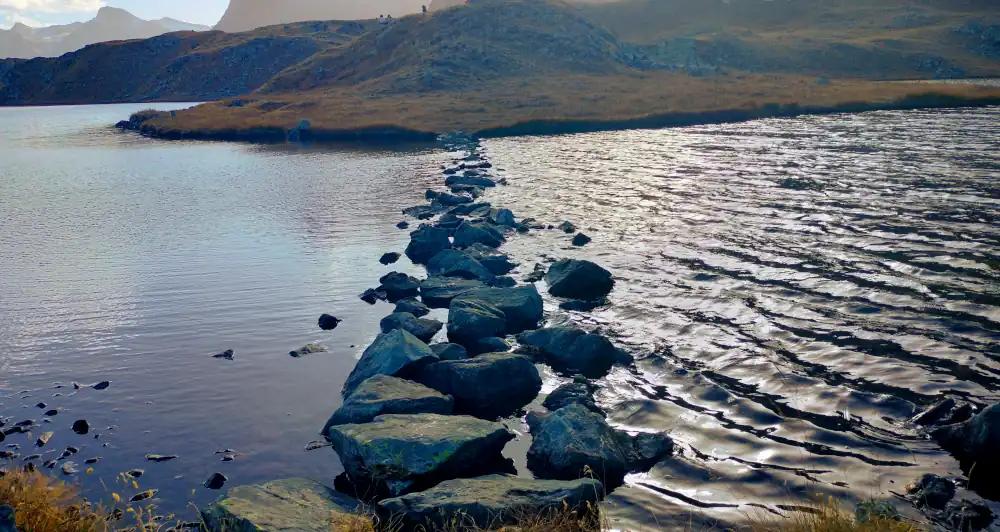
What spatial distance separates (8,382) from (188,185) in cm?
4544

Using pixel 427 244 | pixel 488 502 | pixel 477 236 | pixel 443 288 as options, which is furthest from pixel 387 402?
pixel 477 236

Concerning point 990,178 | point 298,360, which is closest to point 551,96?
point 990,178

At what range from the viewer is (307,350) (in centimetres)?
2294

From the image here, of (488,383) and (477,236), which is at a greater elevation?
(477,236)

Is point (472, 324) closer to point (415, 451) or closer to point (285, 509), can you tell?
point (415, 451)

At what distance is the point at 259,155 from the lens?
8644 cm

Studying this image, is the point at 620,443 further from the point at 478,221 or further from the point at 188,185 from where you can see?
the point at 188,185

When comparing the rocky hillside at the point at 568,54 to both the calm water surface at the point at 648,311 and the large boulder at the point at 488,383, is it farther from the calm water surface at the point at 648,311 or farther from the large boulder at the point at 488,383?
the large boulder at the point at 488,383

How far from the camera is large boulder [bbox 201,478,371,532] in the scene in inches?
451

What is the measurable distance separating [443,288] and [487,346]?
257 inches

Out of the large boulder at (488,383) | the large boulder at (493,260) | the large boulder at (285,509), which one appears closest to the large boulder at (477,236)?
the large boulder at (493,260)

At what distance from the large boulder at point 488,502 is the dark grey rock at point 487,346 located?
346 inches

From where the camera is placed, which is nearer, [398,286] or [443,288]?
[443,288]

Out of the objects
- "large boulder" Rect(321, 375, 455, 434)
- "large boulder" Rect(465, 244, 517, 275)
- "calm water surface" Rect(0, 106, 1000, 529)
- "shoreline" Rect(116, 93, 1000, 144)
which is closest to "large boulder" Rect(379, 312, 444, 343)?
"calm water surface" Rect(0, 106, 1000, 529)
